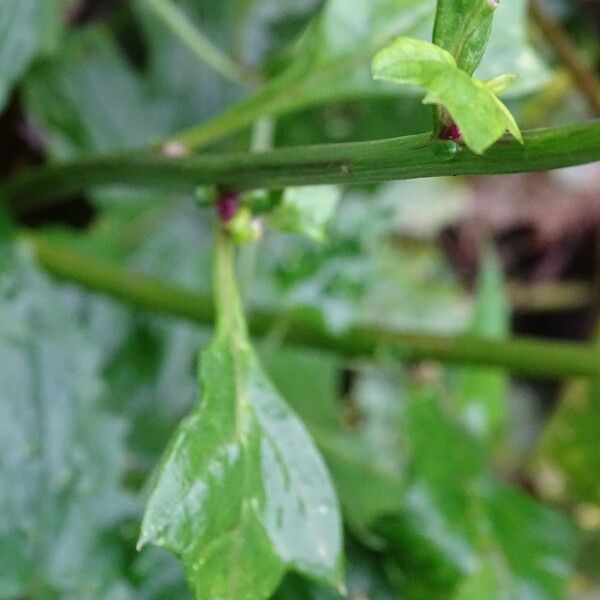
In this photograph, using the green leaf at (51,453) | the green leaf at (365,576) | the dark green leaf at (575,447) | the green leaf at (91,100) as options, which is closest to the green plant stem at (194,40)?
the green leaf at (91,100)

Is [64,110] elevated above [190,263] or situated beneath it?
elevated above

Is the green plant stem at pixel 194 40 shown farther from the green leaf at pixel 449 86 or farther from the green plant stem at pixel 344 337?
the green leaf at pixel 449 86

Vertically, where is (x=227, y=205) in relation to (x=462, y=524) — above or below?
above

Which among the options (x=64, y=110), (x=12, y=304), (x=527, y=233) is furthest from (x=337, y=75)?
(x=527, y=233)

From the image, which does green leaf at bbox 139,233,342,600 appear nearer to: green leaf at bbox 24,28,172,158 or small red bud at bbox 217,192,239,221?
small red bud at bbox 217,192,239,221

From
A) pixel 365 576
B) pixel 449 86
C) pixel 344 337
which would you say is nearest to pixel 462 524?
pixel 365 576

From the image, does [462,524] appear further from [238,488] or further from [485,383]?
[238,488]

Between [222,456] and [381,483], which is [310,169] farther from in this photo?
[381,483]

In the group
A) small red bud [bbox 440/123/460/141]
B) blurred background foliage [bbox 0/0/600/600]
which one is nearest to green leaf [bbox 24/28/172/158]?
blurred background foliage [bbox 0/0/600/600]
